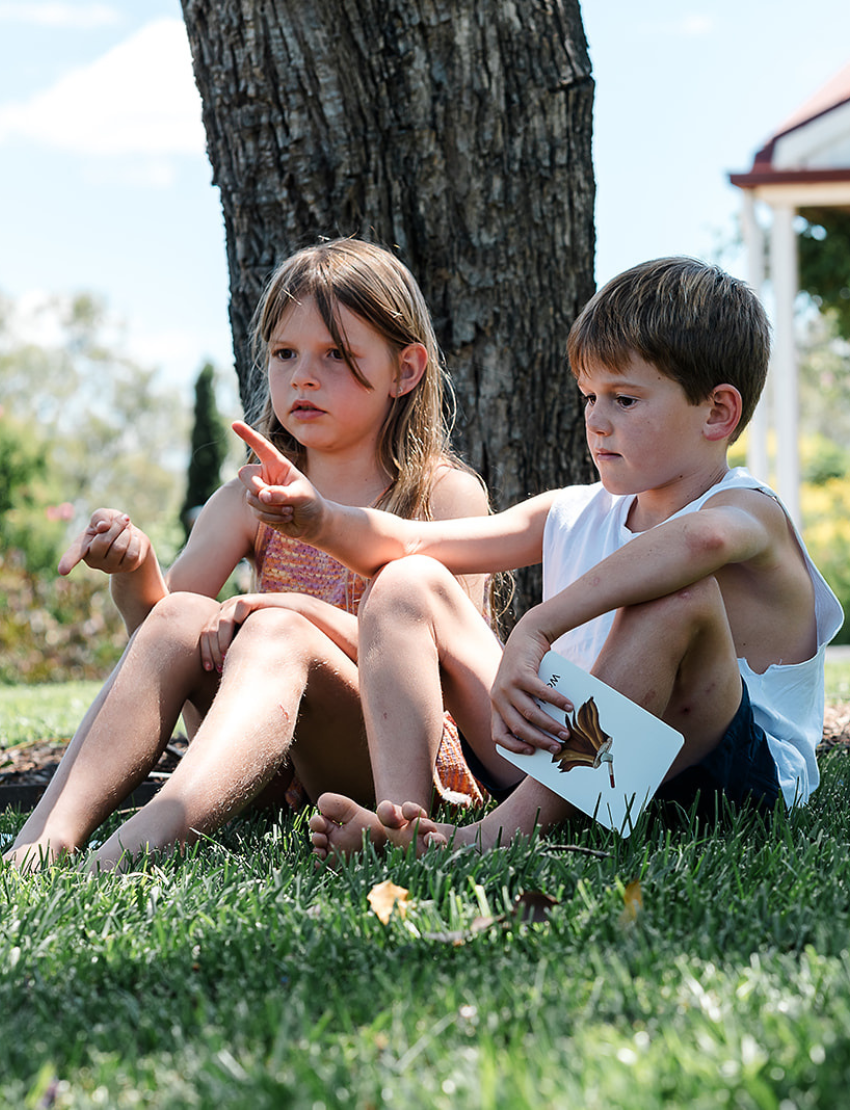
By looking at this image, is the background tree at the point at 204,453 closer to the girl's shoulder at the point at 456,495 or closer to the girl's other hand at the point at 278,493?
the girl's shoulder at the point at 456,495

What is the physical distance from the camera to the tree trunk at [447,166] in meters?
3.01

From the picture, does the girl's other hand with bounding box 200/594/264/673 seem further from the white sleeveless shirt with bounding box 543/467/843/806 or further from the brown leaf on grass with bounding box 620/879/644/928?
the brown leaf on grass with bounding box 620/879/644/928

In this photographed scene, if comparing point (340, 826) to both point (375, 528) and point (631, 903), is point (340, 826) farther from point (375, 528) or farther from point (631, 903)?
point (375, 528)

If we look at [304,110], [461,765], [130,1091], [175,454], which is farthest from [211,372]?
[175,454]

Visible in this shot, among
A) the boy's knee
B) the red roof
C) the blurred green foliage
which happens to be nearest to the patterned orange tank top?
the boy's knee

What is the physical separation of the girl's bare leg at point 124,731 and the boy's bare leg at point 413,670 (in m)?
0.38

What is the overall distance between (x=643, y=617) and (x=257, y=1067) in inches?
42.8

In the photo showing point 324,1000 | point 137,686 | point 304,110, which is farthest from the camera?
point 304,110

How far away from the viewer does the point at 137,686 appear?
211 centimetres

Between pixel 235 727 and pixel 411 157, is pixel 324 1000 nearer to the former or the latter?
pixel 235 727

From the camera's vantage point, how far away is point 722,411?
7.11 feet

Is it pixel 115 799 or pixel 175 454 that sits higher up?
pixel 115 799

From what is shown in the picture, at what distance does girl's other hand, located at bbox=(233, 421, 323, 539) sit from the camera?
2.07m

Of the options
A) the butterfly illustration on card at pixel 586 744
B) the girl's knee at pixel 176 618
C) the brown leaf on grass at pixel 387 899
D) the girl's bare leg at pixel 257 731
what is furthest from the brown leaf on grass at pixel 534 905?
the girl's knee at pixel 176 618
